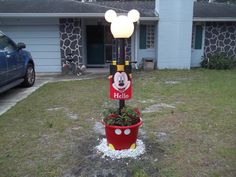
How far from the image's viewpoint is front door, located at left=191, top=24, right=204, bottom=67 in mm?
12258

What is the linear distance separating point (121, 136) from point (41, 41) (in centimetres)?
859

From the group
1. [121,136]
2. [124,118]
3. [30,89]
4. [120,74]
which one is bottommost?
[30,89]

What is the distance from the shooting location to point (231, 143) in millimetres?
4133

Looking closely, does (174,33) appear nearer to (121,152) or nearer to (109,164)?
(121,152)

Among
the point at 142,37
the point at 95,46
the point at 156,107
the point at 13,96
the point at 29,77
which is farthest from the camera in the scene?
the point at 95,46

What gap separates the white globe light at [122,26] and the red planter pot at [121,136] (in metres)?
1.19

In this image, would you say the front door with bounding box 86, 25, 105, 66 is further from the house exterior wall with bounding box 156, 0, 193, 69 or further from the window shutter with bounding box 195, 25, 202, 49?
the window shutter with bounding box 195, 25, 202, 49

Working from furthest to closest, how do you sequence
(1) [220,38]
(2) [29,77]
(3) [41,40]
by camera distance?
(1) [220,38], (3) [41,40], (2) [29,77]

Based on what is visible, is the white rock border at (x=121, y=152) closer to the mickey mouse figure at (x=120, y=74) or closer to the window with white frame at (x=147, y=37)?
the mickey mouse figure at (x=120, y=74)

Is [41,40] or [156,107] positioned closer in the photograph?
[156,107]

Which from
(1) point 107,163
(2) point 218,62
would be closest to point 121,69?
(1) point 107,163

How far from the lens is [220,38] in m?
12.4

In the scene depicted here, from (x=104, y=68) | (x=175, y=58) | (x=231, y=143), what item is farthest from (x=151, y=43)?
(x=231, y=143)

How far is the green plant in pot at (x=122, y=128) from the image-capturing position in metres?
3.69
